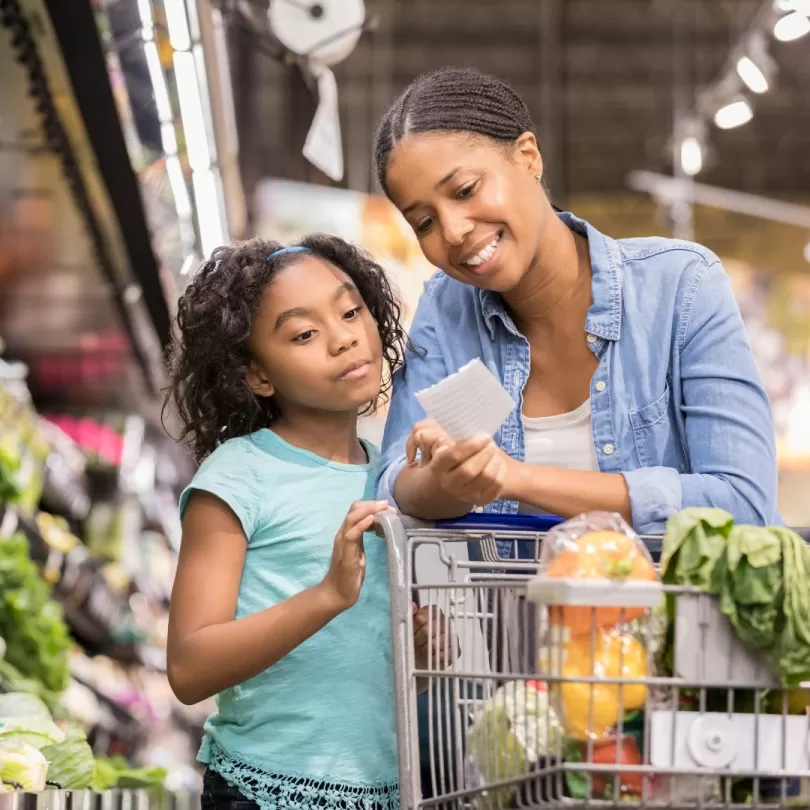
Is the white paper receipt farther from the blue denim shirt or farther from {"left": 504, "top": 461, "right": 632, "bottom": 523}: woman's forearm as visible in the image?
the blue denim shirt

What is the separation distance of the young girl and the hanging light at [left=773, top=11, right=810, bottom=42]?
597 centimetres

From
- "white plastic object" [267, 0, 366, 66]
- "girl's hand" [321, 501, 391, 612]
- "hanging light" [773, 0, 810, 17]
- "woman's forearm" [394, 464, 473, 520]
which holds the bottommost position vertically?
"girl's hand" [321, 501, 391, 612]

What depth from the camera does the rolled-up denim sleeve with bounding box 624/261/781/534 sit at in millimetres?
1757

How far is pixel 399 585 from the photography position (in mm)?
1560

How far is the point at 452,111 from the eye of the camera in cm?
206

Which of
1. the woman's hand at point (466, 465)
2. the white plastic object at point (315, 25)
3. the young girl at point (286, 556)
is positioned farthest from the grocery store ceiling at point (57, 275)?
the woman's hand at point (466, 465)

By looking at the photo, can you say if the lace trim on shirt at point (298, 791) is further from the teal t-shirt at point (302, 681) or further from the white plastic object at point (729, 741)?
the white plastic object at point (729, 741)

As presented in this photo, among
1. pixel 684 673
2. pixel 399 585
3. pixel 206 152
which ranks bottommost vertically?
pixel 684 673

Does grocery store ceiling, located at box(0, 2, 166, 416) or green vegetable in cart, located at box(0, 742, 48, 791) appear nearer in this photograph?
green vegetable in cart, located at box(0, 742, 48, 791)

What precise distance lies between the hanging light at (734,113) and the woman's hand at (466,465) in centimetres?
790

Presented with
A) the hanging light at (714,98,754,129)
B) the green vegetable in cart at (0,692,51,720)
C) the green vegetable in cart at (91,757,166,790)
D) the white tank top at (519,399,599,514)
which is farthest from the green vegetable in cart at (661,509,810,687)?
the hanging light at (714,98,754,129)

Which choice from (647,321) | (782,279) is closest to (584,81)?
(782,279)

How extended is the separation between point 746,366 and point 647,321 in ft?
0.57

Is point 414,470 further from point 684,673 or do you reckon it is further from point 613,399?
point 684,673
